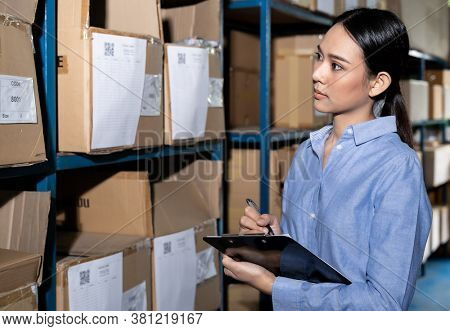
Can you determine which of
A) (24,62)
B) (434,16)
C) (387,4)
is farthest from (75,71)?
(434,16)

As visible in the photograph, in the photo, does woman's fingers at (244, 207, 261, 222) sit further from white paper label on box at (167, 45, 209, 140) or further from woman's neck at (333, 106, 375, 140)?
white paper label on box at (167, 45, 209, 140)

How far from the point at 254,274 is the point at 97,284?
58 cm

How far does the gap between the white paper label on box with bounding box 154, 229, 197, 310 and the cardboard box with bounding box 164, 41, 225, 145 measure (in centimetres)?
36

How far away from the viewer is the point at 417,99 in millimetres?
4117

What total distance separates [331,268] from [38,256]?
669mm

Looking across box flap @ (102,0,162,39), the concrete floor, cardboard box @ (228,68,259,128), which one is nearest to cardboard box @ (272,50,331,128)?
cardboard box @ (228,68,259,128)

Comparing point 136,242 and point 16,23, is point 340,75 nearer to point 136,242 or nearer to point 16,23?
point 16,23

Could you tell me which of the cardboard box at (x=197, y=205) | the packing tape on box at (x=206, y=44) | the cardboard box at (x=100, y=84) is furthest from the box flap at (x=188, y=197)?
the packing tape on box at (x=206, y=44)

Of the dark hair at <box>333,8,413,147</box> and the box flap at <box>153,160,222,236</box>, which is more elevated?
the dark hair at <box>333,8,413,147</box>

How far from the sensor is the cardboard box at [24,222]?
4.32ft

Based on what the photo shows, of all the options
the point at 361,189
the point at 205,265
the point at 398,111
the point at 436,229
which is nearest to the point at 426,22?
the point at 436,229

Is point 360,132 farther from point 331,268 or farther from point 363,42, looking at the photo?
point 331,268

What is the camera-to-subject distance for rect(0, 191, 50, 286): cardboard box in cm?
132

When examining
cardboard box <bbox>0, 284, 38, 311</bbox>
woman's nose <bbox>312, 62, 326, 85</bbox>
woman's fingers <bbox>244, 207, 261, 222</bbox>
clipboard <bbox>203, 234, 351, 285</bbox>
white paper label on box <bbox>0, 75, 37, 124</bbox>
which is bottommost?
cardboard box <bbox>0, 284, 38, 311</bbox>
